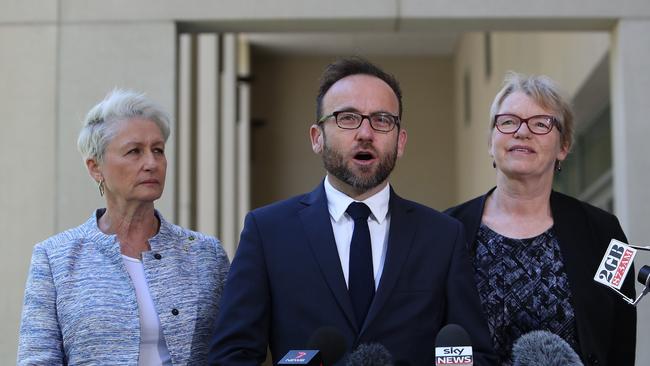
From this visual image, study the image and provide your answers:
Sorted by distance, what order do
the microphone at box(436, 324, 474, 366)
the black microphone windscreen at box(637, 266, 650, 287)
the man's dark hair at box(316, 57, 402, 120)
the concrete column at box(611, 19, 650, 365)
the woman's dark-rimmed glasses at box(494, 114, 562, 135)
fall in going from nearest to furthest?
the microphone at box(436, 324, 474, 366)
the black microphone windscreen at box(637, 266, 650, 287)
the man's dark hair at box(316, 57, 402, 120)
the woman's dark-rimmed glasses at box(494, 114, 562, 135)
the concrete column at box(611, 19, 650, 365)

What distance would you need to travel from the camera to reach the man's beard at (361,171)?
3.51 m

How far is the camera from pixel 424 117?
68.9 ft

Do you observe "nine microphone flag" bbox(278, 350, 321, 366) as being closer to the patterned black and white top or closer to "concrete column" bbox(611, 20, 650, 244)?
the patterned black and white top

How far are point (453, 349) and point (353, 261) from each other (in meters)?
0.74

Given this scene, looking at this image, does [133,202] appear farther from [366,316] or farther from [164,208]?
[164,208]

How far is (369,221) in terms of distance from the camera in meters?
3.62

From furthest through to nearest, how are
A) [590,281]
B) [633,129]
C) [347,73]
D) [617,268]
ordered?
[633,129] < [590,281] < [347,73] < [617,268]

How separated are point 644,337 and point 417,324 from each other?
3.08m

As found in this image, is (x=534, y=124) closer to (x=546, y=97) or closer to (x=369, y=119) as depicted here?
(x=546, y=97)

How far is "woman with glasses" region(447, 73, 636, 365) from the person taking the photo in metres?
4.06

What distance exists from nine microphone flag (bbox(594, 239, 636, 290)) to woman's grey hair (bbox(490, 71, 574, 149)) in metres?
0.83

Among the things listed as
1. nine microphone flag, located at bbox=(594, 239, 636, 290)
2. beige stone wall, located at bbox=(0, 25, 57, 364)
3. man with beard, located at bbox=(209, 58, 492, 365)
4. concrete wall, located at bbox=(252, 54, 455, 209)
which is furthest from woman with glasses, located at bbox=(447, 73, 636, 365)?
concrete wall, located at bbox=(252, 54, 455, 209)

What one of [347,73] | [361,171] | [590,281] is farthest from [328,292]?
[590,281]

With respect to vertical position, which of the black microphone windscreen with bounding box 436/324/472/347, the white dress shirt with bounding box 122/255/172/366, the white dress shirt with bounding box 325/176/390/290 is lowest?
the white dress shirt with bounding box 122/255/172/366
